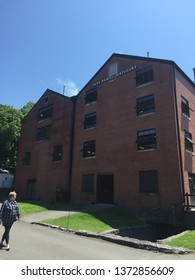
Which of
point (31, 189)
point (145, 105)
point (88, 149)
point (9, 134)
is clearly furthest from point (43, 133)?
point (145, 105)

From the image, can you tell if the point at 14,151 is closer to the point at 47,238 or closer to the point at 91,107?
the point at 91,107

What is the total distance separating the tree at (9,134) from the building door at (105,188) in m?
20.6

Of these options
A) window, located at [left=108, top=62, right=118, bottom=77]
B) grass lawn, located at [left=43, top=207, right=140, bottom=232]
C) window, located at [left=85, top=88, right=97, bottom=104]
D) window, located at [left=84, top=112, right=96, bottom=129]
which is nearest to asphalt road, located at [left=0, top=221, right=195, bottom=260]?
grass lawn, located at [left=43, top=207, right=140, bottom=232]

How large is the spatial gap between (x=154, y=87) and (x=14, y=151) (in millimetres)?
26812

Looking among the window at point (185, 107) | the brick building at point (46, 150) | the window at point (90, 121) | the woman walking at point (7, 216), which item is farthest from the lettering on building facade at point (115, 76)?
the woman walking at point (7, 216)

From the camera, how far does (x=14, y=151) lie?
40812mm

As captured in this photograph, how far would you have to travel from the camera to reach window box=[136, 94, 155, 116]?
22.0 m

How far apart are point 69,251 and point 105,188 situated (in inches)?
577

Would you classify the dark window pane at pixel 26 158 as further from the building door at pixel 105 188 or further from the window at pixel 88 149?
the building door at pixel 105 188

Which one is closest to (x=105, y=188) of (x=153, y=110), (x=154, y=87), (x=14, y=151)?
(x=153, y=110)

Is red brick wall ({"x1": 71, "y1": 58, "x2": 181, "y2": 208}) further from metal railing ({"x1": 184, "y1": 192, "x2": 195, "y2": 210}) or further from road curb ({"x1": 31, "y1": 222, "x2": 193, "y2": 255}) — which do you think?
road curb ({"x1": 31, "y1": 222, "x2": 193, "y2": 255})

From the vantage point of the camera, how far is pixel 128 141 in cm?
2241

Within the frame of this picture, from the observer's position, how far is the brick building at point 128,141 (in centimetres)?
1945
